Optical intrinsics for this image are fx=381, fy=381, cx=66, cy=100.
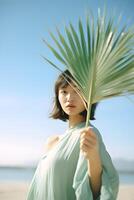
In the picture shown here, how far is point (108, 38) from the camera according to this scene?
4.43 ft

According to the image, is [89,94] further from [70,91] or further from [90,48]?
[70,91]

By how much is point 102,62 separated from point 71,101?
35cm

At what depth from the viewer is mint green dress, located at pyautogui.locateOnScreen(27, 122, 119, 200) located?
1350 mm

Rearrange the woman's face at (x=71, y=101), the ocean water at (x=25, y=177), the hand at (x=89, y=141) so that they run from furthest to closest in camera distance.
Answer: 1. the ocean water at (x=25, y=177)
2. the woman's face at (x=71, y=101)
3. the hand at (x=89, y=141)

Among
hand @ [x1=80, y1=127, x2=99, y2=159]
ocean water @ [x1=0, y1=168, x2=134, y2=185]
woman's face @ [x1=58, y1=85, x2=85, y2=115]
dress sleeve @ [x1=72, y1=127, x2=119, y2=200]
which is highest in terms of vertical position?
woman's face @ [x1=58, y1=85, x2=85, y2=115]

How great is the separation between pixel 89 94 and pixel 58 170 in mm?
375

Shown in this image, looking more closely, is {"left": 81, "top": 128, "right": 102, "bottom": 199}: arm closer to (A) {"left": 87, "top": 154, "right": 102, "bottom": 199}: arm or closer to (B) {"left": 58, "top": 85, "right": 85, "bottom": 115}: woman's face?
(A) {"left": 87, "top": 154, "right": 102, "bottom": 199}: arm

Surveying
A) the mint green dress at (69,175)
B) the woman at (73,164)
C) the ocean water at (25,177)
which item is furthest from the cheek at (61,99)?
the ocean water at (25,177)

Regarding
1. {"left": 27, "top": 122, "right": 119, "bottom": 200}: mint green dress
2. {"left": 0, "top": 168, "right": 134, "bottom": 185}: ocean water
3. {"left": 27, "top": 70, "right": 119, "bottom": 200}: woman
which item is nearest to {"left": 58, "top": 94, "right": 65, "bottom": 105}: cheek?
{"left": 27, "top": 70, "right": 119, "bottom": 200}: woman

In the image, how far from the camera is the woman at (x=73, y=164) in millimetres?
1322

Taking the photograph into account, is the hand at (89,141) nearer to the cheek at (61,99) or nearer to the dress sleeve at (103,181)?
the dress sleeve at (103,181)

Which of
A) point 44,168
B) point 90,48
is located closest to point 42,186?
point 44,168

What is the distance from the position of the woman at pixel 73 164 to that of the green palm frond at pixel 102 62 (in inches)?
4.0

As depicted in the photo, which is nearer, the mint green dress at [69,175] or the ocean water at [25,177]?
the mint green dress at [69,175]
